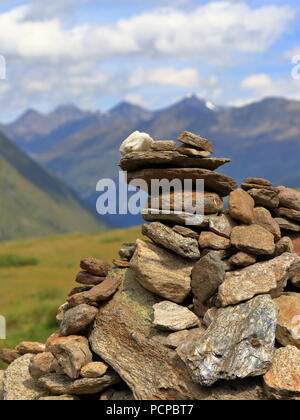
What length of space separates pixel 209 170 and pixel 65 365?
9.64 m

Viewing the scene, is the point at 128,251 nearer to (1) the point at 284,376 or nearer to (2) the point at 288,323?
(2) the point at 288,323

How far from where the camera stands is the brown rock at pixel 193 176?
914 inches

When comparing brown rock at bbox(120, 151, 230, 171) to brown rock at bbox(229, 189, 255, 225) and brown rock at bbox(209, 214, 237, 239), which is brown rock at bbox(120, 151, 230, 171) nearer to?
brown rock at bbox(229, 189, 255, 225)

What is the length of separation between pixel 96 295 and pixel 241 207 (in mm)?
6845

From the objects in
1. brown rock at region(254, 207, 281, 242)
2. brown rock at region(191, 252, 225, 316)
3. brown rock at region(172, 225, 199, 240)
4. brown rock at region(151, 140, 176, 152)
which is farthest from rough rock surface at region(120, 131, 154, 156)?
brown rock at region(191, 252, 225, 316)

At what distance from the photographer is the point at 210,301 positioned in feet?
70.4

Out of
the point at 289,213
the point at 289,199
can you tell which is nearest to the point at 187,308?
the point at 289,213

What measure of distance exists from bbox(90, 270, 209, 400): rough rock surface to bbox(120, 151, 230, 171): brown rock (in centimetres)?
489

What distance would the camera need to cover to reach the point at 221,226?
2283cm

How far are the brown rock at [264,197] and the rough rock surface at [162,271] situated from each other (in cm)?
408

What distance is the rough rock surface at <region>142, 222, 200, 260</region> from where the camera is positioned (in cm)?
2220

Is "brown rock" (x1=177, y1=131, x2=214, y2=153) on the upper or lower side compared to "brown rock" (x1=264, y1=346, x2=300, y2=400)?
upper

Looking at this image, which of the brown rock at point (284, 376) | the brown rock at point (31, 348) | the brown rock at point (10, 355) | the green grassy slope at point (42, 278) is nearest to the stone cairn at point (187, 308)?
the brown rock at point (284, 376)
